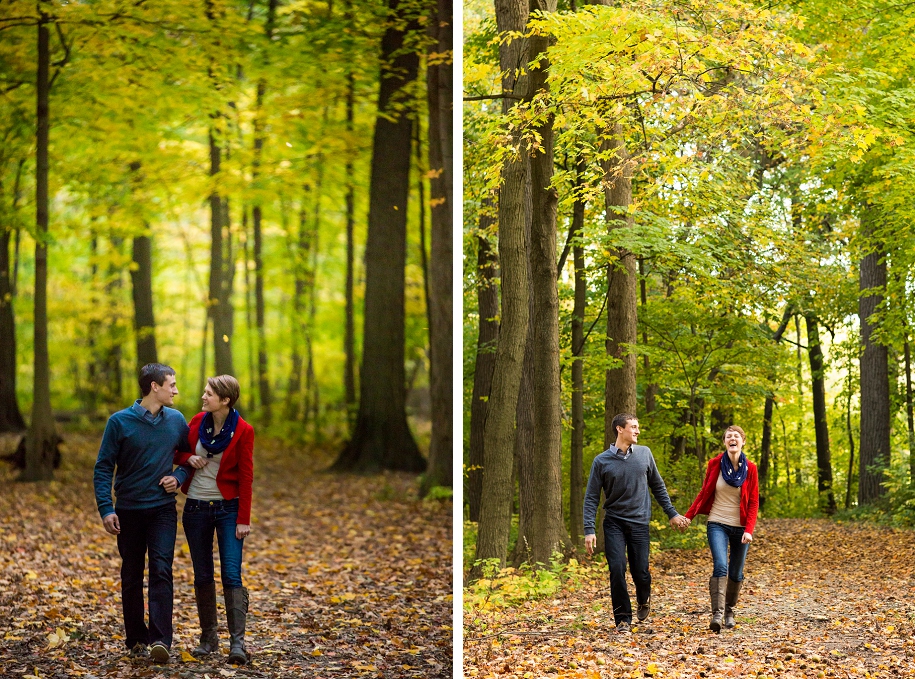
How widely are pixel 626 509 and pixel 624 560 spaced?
26cm

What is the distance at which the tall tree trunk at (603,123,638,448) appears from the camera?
405cm

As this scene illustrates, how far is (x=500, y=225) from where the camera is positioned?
4410 mm

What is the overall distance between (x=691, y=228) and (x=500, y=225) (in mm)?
1001

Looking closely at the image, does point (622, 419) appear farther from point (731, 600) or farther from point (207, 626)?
point (207, 626)

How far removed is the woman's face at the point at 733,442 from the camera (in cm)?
387

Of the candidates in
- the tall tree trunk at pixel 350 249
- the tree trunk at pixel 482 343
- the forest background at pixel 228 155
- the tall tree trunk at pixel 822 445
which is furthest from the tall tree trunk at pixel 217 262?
the tall tree trunk at pixel 822 445

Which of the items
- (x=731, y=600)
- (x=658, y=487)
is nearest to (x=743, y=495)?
(x=658, y=487)

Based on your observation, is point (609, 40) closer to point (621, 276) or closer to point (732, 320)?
point (621, 276)

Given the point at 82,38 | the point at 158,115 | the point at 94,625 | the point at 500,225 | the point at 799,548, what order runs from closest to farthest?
1. the point at 799,548
2. the point at 500,225
3. the point at 94,625
4. the point at 82,38
5. the point at 158,115

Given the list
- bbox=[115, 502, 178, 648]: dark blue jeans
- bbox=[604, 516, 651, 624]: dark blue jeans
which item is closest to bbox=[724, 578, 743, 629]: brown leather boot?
bbox=[604, 516, 651, 624]: dark blue jeans

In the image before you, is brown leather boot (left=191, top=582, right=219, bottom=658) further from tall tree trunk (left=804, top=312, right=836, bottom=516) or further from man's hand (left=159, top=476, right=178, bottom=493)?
tall tree trunk (left=804, top=312, right=836, bottom=516)

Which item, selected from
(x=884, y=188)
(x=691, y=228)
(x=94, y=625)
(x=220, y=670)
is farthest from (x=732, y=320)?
(x=94, y=625)

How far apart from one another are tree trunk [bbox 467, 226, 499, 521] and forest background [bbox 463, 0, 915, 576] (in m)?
0.06

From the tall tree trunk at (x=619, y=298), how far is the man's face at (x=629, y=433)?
0.17ft
